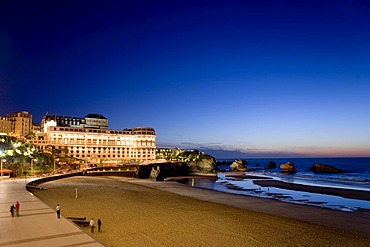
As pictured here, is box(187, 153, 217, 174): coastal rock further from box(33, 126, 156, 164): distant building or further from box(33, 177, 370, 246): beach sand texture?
box(33, 177, 370, 246): beach sand texture

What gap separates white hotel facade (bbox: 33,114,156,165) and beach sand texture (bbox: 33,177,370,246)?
329 feet

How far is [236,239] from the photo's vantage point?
2134 cm

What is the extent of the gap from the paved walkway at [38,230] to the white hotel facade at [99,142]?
10570 centimetres

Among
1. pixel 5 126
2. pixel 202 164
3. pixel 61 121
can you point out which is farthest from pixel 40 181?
pixel 5 126

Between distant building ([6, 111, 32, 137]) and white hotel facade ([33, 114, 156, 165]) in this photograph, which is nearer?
white hotel facade ([33, 114, 156, 165])

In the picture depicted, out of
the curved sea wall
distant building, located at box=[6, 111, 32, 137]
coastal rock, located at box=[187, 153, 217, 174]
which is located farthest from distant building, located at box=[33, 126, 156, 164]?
the curved sea wall

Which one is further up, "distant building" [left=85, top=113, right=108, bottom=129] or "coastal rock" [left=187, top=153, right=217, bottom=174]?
"distant building" [left=85, top=113, right=108, bottom=129]

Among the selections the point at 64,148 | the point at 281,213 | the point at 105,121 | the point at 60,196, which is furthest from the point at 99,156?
the point at 281,213

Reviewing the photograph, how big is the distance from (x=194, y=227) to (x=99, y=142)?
13020 cm

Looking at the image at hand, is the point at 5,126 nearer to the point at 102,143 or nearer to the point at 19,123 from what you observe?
the point at 19,123

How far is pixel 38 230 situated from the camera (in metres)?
18.8

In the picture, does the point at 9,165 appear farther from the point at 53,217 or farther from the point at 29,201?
the point at 53,217

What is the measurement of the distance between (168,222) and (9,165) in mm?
51936

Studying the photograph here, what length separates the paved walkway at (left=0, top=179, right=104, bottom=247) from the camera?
16.4 metres
